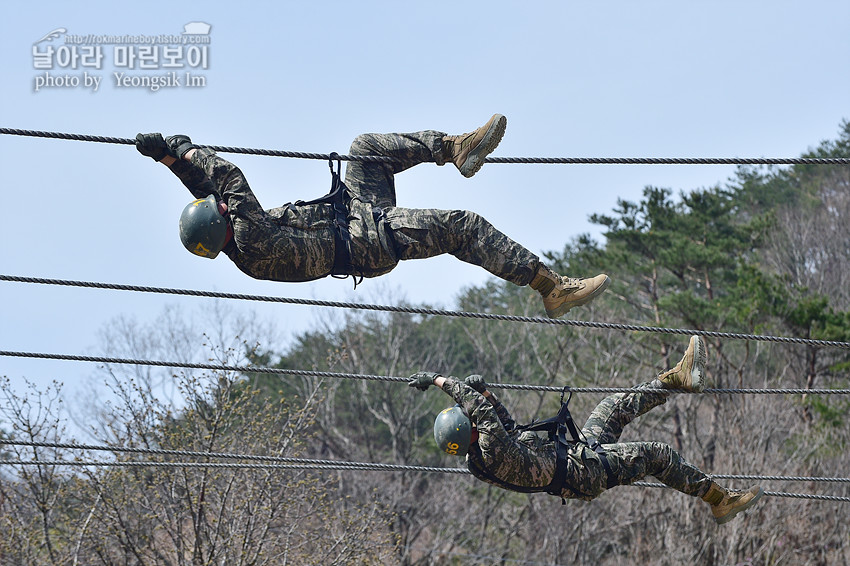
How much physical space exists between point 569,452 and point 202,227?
10.3ft

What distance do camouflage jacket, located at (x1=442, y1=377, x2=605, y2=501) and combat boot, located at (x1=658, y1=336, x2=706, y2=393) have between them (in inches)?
33.7

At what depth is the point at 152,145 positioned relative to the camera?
6.77 metres

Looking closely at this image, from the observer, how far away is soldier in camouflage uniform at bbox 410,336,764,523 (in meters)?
7.62

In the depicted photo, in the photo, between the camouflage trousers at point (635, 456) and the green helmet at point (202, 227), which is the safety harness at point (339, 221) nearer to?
the green helmet at point (202, 227)

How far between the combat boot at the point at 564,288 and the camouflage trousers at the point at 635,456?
4.05 feet

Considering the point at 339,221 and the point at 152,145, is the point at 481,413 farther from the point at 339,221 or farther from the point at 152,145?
the point at 152,145

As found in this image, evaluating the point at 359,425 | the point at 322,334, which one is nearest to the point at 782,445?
the point at 359,425

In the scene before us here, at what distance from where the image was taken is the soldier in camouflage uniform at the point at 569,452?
25.0ft

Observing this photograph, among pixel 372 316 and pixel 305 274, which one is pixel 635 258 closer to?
pixel 372 316

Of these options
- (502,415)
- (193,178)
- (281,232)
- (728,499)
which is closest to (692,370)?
(728,499)

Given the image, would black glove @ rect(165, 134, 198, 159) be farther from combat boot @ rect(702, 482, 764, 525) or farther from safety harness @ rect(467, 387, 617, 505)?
combat boot @ rect(702, 482, 764, 525)

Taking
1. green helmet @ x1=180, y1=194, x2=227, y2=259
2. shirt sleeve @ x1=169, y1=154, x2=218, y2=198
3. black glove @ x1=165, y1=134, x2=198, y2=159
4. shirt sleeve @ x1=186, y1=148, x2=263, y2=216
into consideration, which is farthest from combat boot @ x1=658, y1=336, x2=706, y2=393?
black glove @ x1=165, y1=134, x2=198, y2=159

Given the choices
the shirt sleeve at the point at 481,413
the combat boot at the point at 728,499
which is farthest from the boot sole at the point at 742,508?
the shirt sleeve at the point at 481,413

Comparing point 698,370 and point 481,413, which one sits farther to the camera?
point 698,370
